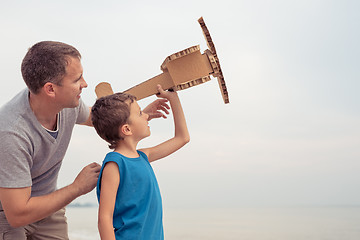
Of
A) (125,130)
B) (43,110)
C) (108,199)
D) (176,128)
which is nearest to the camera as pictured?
(108,199)

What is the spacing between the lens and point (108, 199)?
2018 millimetres

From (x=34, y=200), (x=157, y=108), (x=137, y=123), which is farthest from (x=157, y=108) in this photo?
(x=34, y=200)

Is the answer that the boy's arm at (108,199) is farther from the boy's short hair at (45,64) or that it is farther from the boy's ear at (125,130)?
the boy's short hair at (45,64)

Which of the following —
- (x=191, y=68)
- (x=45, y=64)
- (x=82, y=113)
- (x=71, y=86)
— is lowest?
(x=82, y=113)

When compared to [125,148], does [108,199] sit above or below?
below

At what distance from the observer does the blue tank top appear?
2045 millimetres

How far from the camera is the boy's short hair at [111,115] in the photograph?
2.14 m

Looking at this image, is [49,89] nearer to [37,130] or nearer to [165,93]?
[37,130]

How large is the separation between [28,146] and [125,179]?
2.04ft

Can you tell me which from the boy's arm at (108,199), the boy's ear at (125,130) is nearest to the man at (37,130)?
the boy's arm at (108,199)

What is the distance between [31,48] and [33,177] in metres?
0.77

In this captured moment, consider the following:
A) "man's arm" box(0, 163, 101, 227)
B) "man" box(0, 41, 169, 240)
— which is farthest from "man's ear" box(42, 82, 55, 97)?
"man's arm" box(0, 163, 101, 227)

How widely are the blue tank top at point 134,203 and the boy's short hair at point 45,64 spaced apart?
0.53m

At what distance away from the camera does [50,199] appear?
223cm
